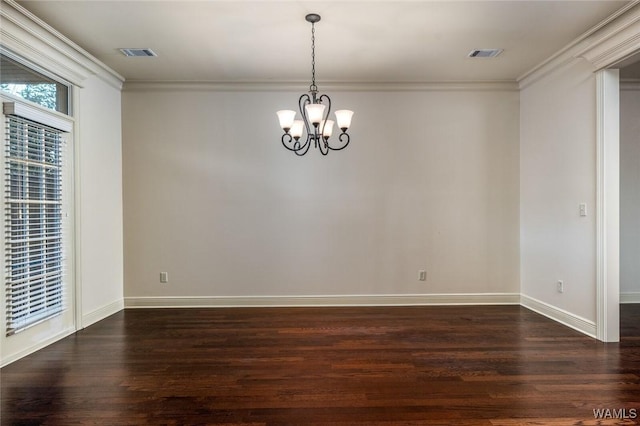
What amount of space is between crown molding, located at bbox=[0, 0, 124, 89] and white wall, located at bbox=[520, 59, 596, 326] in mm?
4918

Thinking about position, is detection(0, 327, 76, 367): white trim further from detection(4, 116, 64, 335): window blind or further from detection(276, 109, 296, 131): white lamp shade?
detection(276, 109, 296, 131): white lamp shade

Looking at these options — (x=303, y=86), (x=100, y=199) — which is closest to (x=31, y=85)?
(x=100, y=199)

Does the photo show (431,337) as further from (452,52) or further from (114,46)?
(114,46)

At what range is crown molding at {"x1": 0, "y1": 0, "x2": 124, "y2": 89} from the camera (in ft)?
9.02

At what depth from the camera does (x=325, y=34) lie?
10.6 feet

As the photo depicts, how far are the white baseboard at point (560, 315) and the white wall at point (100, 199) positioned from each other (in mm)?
5000

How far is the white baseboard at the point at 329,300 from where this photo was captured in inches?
176

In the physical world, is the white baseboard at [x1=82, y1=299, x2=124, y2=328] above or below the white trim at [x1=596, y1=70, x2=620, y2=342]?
below

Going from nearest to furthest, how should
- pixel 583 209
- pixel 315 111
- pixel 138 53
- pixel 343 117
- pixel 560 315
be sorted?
1. pixel 315 111
2. pixel 343 117
3. pixel 583 209
4. pixel 138 53
5. pixel 560 315

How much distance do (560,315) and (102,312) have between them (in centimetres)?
502

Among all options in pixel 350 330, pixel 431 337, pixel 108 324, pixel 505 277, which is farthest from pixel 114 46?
pixel 505 277

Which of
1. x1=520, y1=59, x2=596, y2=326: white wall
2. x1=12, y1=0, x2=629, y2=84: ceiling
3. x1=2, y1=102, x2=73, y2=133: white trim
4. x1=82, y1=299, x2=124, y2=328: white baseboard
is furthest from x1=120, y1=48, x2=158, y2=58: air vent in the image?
x1=520, y1=59, x2=596, y2=326: white wall

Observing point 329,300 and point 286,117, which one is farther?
point 329,300
